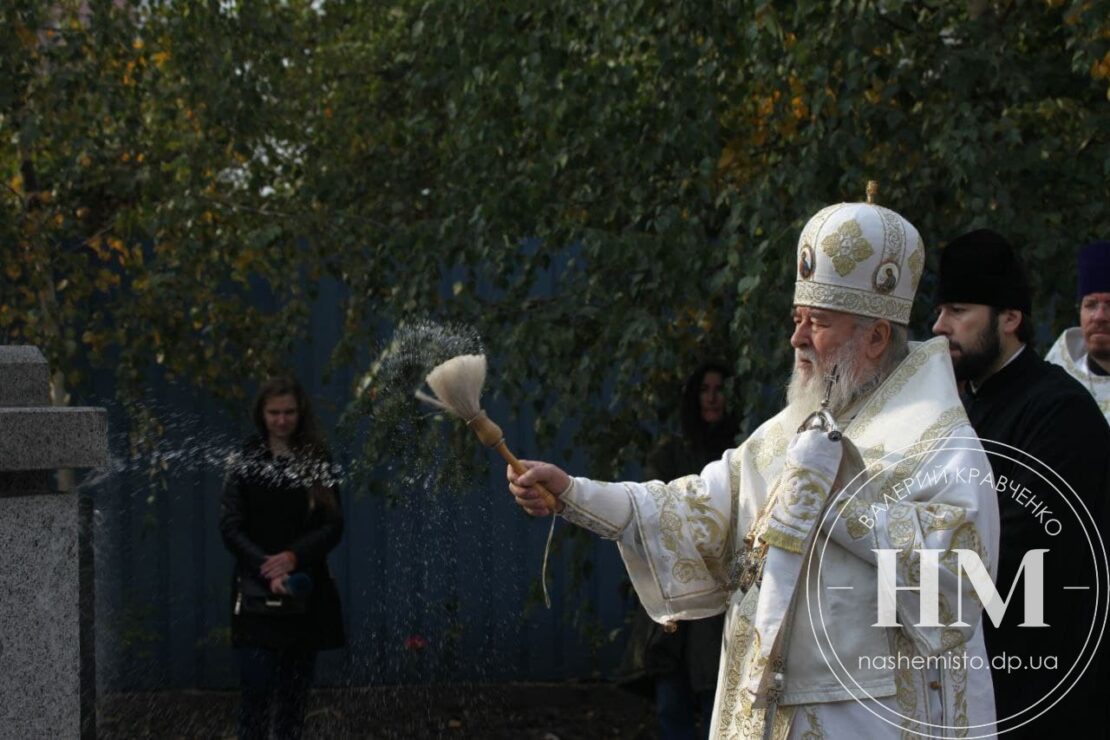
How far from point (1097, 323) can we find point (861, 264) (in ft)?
6.70

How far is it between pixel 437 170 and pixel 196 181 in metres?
1.28

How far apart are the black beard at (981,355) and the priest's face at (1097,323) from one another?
115 centimetres

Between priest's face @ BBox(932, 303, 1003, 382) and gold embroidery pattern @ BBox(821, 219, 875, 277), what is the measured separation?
2.34 feet

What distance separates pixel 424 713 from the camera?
8.38 meters

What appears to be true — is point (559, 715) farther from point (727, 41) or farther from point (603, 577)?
point (727, 41)

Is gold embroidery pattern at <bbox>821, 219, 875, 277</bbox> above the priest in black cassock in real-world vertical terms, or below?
above

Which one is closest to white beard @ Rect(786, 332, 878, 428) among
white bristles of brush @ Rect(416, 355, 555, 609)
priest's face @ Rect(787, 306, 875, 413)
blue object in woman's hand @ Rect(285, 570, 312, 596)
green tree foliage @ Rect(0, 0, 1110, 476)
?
priest's face @ Rect(787, 306, 875, 413)

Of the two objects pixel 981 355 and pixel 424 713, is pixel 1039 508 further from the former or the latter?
pixel 424 713

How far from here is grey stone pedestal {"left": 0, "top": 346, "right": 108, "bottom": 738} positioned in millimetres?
4027

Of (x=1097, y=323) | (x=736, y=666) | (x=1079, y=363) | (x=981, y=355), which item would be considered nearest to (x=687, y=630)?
(x=1079, y=363)

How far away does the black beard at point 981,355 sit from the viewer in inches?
184

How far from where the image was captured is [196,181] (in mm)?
7430

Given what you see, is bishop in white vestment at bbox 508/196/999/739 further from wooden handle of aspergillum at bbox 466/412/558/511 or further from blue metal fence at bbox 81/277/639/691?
blue metal fence at bbox 81/277/639/691

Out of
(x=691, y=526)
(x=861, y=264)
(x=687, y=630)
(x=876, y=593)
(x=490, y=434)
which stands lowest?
(x=687, y=630)
